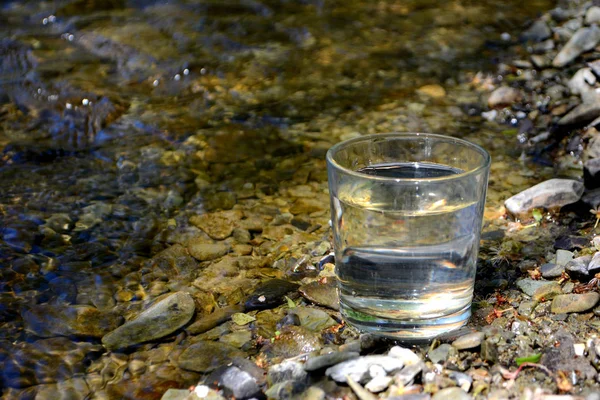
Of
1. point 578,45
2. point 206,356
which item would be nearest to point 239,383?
point 206,356

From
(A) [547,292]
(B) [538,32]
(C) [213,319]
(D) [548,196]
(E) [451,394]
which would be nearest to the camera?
(E) [451,394]

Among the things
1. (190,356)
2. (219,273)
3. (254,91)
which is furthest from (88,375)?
(254,91)

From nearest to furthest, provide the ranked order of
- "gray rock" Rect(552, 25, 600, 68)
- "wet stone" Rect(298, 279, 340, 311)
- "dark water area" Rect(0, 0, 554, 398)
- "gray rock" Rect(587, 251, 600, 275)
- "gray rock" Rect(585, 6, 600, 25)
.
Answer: "gray rock" Rect(587, 251, 600, 275), "wet stone" Rect(298, 279, 340, 311), "dark water area" Rect(0, 0, 554, 398), "gray rock" Rect(552, 25, 600, 68), "gray rock" Rect(585, 6, 600, 25)

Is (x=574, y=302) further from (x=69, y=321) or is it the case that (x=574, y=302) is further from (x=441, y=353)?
(x=69, y=321)

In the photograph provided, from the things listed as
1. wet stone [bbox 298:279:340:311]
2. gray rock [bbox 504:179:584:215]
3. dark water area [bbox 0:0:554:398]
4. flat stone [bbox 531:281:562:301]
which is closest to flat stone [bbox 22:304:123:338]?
dark water area [bbox 0:0:554:398]

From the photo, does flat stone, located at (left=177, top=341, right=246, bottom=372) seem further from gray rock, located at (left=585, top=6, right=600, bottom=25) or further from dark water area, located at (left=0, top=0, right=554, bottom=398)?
gray rock, located at (left=585, top=6, right=600, bottom=25)

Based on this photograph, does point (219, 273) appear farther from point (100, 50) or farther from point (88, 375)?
point (100, 50)
